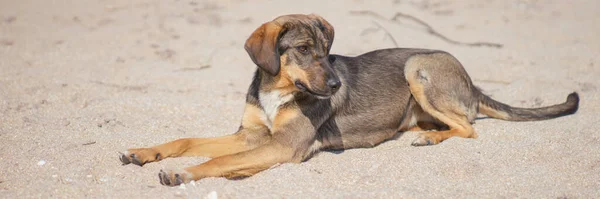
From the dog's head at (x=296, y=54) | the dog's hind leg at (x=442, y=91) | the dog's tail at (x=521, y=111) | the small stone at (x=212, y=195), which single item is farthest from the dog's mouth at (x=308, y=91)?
the dog's tail at (x=521, y=111)

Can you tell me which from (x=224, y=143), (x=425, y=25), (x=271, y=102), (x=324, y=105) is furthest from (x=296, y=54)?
(x=425, y=25)

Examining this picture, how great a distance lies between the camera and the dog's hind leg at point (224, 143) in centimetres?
622

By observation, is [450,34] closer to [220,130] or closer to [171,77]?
[171,77]

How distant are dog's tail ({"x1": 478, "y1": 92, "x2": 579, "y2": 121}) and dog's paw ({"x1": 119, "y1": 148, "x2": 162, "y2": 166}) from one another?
3784mm

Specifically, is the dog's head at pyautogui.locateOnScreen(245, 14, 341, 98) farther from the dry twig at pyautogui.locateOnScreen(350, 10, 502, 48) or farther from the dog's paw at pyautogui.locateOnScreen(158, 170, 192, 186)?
the dry twig at pyautogui.locateOnScreen(350, 10, 502, 48)

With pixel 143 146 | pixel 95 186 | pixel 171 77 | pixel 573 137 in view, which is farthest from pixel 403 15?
pixel 95 186

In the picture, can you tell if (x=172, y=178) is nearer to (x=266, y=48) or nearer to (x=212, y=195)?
(x=212, y=195)

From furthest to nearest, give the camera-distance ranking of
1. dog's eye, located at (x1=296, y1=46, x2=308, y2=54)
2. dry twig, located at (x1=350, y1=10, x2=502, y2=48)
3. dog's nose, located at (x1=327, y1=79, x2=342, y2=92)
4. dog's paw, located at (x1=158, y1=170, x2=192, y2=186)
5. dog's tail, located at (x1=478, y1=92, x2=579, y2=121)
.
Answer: dry twig, located at (x1=350, y1=10, x2=502, y2=48) → dog's tail, located at (x1=478, y1=92, x2=579, y2=121) → dog's eye, located at (x1=296, y1=46, x2=308, y2=54) → dog's nose, located at (x1=327, y1=79, x2=342, y2=92) → dog's paw, located at (x1=158, y1=170, x2=192, y2=186)

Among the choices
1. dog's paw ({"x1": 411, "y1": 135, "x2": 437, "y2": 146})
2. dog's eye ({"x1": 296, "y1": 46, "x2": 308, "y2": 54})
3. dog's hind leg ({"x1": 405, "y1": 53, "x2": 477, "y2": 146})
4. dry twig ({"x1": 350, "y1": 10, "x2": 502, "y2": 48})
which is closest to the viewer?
dog's eye ({"x1": 296, "y1": 46, "x2": 308, "y2": 54})

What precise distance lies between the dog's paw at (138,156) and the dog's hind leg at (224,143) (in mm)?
31

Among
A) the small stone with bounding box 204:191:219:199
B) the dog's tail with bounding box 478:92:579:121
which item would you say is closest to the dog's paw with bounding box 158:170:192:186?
the small stone with bounding box 204:191:219:199

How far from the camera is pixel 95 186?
5.42m

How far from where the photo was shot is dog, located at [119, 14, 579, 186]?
19.3 feet

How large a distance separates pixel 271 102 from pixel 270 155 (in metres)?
0.54
